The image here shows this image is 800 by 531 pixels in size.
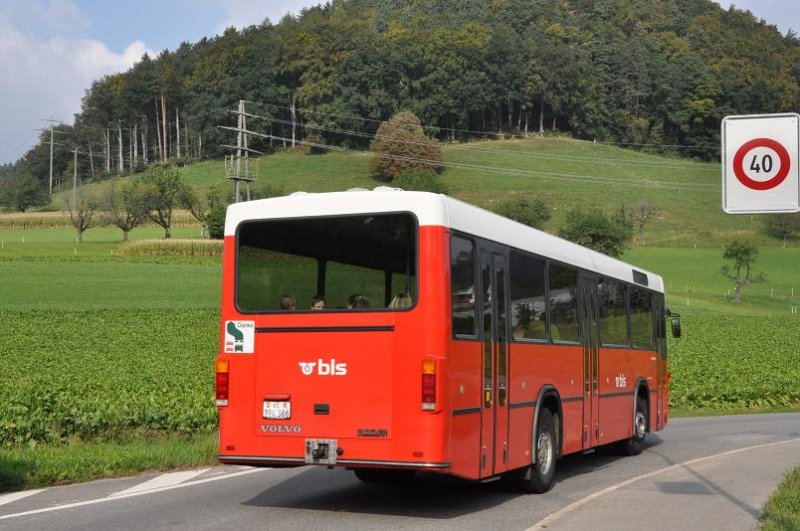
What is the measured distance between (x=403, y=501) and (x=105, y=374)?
18.1m

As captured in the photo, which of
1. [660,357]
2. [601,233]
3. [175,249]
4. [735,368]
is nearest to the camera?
[660,357]

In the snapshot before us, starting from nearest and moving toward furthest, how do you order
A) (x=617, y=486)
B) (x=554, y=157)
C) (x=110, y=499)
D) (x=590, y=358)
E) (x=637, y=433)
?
(x=110, y=499) < (x=617, y=486) < (x=590, y=358) < (x=637, y=433) < (x=554, y=157)

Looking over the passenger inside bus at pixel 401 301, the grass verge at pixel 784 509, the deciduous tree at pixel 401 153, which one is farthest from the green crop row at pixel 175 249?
the passenger inside bus at pixel 401 301

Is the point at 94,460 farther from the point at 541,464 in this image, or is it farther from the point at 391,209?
the point at 391,209

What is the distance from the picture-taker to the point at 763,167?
8211mm

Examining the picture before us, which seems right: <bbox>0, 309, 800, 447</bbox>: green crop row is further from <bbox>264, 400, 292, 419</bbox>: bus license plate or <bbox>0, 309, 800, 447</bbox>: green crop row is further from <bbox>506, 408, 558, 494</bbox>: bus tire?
<bbox>506, 408, 558, 494</bbox>: bus tire

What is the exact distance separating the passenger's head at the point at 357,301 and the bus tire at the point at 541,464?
3.07 m

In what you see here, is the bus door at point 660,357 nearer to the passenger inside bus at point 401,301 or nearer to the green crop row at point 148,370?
the green crop row at point 148,370

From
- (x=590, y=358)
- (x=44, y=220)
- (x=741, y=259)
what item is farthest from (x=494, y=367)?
(x=44, y=220)

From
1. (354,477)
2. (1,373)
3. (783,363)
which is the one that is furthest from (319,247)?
(783,363)

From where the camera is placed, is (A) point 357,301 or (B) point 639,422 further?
(B) point 639,422

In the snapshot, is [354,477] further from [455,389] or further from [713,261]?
[713,261]

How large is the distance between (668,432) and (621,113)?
14318 cm

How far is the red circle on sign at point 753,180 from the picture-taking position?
8195 millimetres
